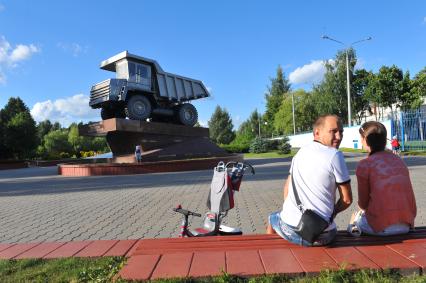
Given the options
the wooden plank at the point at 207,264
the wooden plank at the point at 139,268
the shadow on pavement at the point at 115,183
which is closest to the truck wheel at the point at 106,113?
the shadow on pavement at the point at 115,183

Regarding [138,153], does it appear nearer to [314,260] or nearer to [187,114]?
[187,114]

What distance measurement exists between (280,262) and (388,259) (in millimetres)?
805

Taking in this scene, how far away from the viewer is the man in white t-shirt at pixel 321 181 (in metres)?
2.92

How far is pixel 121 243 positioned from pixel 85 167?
14.8 meters

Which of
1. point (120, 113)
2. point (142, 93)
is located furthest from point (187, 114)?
point (120, 113)

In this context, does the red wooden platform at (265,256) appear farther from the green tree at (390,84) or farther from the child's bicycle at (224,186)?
the green tree at (390,84)

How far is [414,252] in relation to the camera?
9.51 ft

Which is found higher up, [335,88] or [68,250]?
[335,88]

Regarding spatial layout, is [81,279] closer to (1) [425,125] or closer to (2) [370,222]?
(2) [370,222]

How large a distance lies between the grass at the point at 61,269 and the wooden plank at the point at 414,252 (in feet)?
7.40

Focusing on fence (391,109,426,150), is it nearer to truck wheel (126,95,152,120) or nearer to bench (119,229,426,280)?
truck wheel (126,95,152,120)

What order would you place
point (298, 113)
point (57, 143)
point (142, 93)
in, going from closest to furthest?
point (142, 93) → point (57, 143) → point (298, 113)

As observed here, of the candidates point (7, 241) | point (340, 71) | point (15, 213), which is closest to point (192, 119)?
point (15, 213)

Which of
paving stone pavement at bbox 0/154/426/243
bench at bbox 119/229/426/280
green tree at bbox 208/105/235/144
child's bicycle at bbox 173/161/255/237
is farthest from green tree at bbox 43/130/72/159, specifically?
bench at bbox 119/229/426/280
